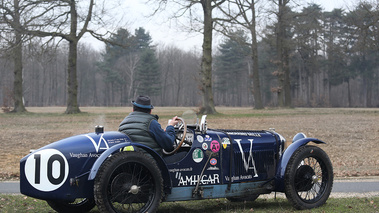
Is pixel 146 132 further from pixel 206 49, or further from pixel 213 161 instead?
pixel 206 49

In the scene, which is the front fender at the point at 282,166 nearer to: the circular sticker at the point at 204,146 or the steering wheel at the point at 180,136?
the circular sticker at the point at 204,146

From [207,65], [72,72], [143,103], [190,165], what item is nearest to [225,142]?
[190,165]

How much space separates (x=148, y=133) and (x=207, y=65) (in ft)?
82.2

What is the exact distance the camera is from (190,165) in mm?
6098

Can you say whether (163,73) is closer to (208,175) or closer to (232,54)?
(232,54)

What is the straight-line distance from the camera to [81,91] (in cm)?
10019

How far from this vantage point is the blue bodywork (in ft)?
17.4

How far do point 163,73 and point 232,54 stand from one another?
18345mm

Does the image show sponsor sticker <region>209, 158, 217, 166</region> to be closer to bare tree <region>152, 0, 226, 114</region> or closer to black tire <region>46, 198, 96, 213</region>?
black tire <region>46, 198, 96, 213</region>

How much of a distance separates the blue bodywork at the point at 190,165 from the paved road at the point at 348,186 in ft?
7.30

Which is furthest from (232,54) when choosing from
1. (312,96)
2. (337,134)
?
(337,134)

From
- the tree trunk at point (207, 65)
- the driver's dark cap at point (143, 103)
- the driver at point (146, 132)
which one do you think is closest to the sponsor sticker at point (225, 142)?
the driver at point (146, 132)

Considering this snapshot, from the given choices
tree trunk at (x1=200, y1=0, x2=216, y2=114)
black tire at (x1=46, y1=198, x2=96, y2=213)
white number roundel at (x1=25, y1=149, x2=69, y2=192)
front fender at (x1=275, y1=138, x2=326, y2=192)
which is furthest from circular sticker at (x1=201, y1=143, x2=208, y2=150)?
tree trunk at (x1=200, y1=0, x2=216, y2=114)

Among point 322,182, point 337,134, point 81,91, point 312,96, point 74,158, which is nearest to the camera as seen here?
point 74,158
